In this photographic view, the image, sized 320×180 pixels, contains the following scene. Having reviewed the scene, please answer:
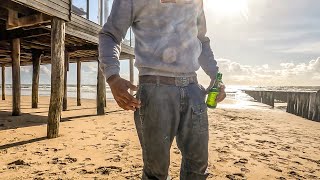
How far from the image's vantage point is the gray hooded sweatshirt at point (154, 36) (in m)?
1.82

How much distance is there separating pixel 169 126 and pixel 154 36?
2.09 ft

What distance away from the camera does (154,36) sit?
6.11ft

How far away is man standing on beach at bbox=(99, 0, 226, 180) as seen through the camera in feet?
5.72

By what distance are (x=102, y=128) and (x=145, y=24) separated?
6.57m

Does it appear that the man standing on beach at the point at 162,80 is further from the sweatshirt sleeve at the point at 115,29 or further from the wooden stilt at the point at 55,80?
the wooden stilt at the point at 55,80

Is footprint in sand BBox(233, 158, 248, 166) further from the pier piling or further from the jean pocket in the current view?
the pier piling

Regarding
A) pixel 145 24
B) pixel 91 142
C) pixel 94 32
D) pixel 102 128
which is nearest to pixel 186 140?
pixel 145 24

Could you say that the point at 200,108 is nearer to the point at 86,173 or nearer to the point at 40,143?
the point at 86,173

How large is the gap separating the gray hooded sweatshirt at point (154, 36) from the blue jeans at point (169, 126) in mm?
144

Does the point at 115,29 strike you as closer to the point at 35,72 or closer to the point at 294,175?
the point at 294,175

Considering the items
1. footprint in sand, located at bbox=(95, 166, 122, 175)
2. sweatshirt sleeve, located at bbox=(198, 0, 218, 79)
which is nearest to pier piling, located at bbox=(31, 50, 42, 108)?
footprint in sand, located at bbox=(95, 166, 122, 175)

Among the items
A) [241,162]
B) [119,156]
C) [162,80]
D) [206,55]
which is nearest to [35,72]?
[119,156]

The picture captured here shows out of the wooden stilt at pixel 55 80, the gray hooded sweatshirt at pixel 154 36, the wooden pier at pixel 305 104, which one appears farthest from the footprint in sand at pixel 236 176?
the wooden pier at pixel 305 104

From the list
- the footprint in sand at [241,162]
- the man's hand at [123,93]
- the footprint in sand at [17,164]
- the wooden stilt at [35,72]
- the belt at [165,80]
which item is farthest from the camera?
the wooden stilt at [35,72]
